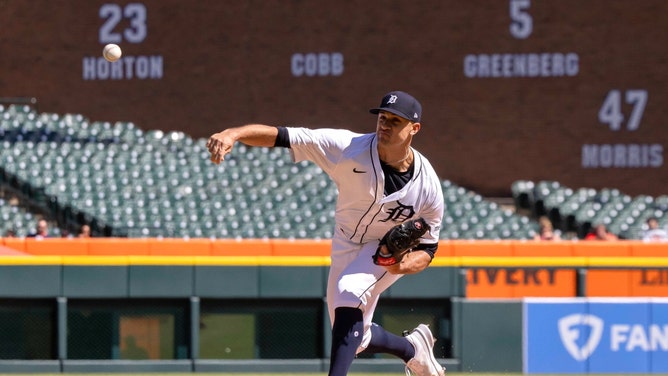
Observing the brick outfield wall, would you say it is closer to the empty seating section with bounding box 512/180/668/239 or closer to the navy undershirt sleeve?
the empty seating section with bounding box 512/180/668/239

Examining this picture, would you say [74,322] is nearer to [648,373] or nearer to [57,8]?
[648,373]

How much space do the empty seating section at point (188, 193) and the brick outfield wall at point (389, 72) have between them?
1.67 ft

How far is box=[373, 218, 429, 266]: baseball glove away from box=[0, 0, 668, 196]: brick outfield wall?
13519 millimetres

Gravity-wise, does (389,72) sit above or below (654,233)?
above

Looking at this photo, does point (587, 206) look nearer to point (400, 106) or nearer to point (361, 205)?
point (361, 205)

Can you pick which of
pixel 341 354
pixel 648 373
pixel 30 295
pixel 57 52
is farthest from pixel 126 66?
pixel 341 354

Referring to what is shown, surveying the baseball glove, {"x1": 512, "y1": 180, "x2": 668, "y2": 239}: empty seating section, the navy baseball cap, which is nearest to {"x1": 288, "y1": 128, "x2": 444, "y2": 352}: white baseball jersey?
the baseball glove

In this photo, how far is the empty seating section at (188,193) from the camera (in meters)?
16.8

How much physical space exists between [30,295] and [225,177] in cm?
842

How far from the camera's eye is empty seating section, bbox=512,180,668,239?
1777 cm

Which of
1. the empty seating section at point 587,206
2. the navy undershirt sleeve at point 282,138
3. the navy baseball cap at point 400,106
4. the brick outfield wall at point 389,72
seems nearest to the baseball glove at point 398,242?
the navy baseball cap at point 400,106

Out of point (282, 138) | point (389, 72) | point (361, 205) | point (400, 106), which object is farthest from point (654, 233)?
point (282, 138)

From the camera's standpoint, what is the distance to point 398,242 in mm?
5918

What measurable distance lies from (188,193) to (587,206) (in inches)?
241
